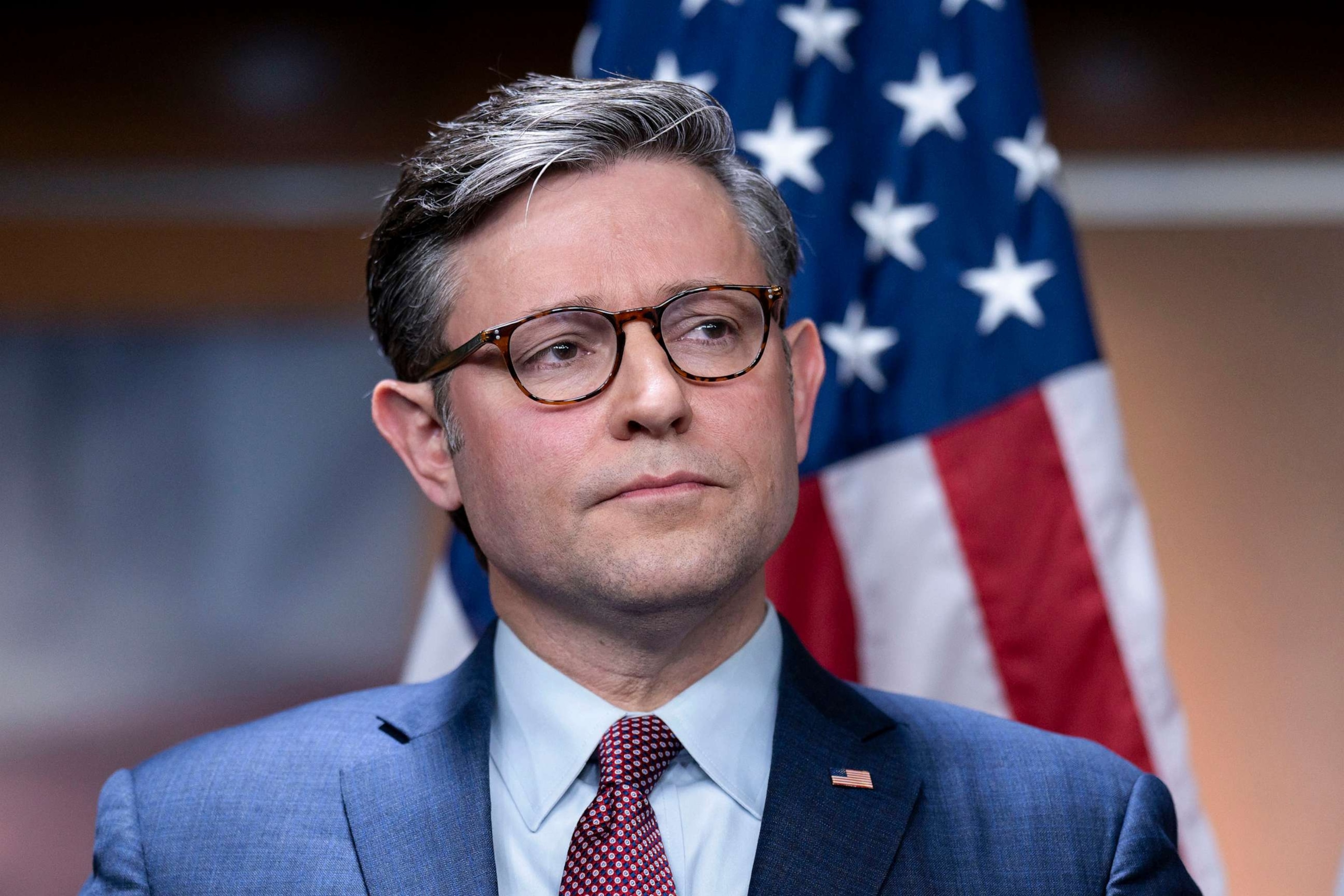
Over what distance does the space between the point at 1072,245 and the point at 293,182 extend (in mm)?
1932

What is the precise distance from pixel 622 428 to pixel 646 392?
0.04 meters

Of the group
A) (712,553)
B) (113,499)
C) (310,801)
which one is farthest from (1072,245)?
(113,499)

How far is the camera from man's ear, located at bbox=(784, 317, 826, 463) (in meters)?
1.60

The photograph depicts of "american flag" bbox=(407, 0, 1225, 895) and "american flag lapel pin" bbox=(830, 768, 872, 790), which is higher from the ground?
"american flag" bbox=(407, 0, 1225, 895)

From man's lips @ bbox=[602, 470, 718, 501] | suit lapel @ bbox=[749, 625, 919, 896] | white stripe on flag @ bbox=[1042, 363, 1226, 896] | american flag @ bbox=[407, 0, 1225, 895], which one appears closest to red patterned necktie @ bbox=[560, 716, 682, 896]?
suit lapel @ bbox=[749, 625, 919, 896]

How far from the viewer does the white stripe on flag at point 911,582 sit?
6.86ft

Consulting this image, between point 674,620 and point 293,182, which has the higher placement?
point 293,182

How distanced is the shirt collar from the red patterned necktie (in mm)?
24

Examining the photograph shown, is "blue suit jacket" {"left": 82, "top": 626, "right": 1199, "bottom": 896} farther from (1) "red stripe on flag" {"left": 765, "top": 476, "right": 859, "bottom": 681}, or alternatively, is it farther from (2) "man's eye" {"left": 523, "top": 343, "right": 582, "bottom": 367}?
(1) "red stripe on flag" {"left": 765, "top": 476, "right": 859, "bottom": 681}

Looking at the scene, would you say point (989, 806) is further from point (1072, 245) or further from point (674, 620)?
point (1072, 245)

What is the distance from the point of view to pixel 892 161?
2211 mm

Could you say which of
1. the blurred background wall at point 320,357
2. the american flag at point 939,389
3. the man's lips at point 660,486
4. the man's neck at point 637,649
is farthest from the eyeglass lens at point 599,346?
the blurred background wall at point 320,357

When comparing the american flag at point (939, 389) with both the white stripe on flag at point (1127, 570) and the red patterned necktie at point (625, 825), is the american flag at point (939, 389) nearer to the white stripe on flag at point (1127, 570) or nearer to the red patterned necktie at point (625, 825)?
the white stripe on flag at point (1127, 570)

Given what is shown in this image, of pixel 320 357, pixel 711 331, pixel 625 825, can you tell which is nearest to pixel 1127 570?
pixel 711 331
